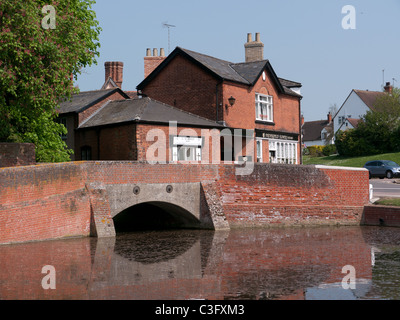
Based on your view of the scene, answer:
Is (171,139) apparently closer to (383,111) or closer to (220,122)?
(220,122)

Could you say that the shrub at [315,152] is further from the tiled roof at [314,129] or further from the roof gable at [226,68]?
the roof gable at [226,68]

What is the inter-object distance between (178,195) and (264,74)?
45.8 feet

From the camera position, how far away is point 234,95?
3056 cm

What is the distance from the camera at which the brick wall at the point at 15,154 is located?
62.6 feet

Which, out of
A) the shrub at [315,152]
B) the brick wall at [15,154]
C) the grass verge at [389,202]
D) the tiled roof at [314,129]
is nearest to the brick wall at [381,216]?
the grass verge at [389,202]

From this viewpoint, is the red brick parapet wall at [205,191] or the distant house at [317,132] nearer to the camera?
the red brick parapet wall at [205,191]

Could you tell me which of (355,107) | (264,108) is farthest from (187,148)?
(355,107)

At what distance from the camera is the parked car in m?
42.5

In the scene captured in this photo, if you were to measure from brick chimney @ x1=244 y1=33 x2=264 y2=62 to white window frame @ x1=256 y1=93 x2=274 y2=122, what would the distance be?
4.89m

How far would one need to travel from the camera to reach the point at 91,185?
18984 mm

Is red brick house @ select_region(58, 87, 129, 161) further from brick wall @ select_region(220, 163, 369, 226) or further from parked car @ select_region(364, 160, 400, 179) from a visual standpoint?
parked car @ select_region(364, 160, 400, 179)

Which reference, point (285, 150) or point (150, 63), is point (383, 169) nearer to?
point (285, 150)

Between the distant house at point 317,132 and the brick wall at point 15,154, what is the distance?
2596 inches

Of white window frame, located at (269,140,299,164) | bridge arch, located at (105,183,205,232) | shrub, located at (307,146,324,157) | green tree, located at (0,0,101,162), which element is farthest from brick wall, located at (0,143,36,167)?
shrub, located at (307,146,324,157)
